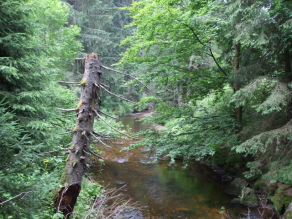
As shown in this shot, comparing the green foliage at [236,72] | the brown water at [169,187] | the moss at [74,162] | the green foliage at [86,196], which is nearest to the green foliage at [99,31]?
the brown water at [169,187]

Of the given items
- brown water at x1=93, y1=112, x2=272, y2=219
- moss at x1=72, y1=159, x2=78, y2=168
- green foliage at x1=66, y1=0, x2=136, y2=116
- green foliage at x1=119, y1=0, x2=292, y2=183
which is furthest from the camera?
green foliage at x1=66, y1=0, x2=136, y2=116

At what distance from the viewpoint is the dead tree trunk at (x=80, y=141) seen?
320 cm

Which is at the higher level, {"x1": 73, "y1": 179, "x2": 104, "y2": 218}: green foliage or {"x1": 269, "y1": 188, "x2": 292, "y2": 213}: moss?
{"x1": 269, "y1": 188, "x2": 292, "y2": 213}: moss

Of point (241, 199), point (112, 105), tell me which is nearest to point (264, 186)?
point (241, 199)

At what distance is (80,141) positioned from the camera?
10.7ft

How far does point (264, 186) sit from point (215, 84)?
11.8 ft

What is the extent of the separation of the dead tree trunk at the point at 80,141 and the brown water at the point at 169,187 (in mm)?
1329

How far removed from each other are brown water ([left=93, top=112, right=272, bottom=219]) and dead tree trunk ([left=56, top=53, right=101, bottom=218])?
133 cm

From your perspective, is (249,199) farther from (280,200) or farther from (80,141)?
(80,141)

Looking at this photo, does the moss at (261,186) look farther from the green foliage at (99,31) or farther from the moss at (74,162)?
the green foliage at (99,31)

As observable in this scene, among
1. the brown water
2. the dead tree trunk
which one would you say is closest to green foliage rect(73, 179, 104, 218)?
the brown water

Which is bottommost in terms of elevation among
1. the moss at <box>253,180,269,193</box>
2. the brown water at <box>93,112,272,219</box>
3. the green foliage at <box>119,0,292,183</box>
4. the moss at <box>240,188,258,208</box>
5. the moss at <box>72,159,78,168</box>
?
the brown water at <box>93,112,272,219</box>

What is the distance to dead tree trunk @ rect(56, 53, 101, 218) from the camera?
3.20 metres

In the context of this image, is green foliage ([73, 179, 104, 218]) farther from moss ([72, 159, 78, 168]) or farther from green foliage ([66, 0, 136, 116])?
green foliage ([66, 0, 136, 116])
